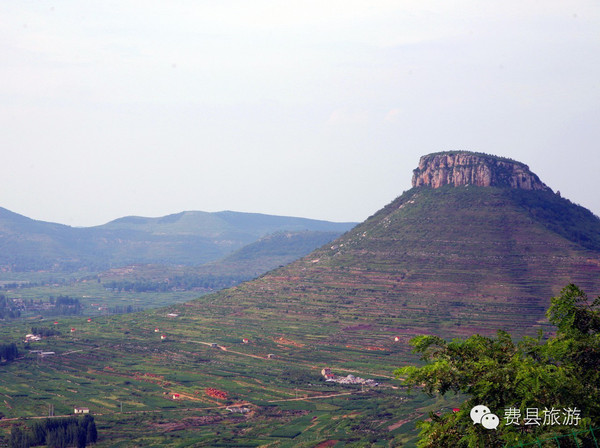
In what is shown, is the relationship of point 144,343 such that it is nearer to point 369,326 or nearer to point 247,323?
point 247,323

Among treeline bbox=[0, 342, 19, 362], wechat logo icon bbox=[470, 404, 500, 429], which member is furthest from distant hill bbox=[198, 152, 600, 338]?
wechat logo icon bbox=[470, 404, 500, 429]

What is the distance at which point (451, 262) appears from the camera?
151375mm

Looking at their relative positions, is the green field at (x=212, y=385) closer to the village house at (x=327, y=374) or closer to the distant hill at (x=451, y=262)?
the village house at (x=327, y=374)

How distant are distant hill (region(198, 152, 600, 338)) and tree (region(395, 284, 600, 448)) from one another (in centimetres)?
9241

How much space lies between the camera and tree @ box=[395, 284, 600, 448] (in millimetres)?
24969

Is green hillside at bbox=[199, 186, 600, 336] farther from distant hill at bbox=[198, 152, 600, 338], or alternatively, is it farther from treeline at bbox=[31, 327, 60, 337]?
treeline at bbox=[31, 327, 60, 337]

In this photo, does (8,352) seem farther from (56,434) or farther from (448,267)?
(448,267)

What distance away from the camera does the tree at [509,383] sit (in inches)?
983

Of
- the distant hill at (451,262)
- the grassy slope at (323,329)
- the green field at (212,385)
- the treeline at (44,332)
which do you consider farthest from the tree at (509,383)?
the treeline at (44,332)

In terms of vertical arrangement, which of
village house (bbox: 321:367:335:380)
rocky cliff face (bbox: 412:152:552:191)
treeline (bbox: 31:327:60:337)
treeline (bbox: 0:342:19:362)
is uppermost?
rocky cliff face (bbox: 412:152:552:191)

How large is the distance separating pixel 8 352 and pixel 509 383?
370 feet

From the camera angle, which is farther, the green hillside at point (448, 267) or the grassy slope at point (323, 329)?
the green hillside at point (448, 267)

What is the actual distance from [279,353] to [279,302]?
110ft

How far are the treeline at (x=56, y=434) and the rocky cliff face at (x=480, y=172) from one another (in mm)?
120115
